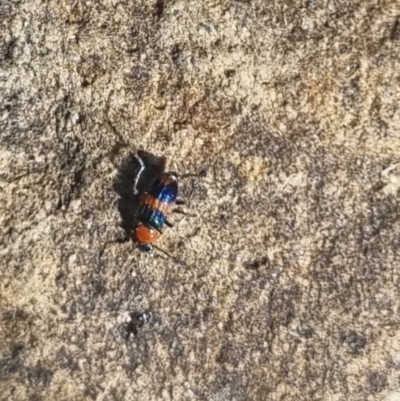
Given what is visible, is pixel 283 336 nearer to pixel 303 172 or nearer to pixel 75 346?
pixel 303 172

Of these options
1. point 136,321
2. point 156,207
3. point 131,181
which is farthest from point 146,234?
point 136,321

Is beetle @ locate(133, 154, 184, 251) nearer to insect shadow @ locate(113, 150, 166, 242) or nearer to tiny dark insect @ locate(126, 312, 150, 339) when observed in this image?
insect shadow @ locate(113, 150, 166, 242)

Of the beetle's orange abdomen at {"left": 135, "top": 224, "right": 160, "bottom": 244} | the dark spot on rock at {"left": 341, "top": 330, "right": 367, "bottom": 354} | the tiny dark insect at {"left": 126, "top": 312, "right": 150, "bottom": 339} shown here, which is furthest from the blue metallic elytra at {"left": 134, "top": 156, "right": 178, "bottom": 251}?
the dark spot on rock at {"left": 341, "top": 330, "right": 367, "bottom": 354}

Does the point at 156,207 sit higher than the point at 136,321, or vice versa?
the point at 156,207

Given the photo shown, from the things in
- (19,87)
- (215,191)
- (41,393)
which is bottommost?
(41,393)

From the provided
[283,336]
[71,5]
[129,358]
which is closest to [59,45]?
[71,5]

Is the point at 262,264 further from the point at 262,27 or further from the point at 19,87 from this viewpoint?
the point at 19,87

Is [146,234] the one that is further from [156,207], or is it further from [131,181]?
[131,181]

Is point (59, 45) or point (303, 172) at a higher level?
point (59, 45)
